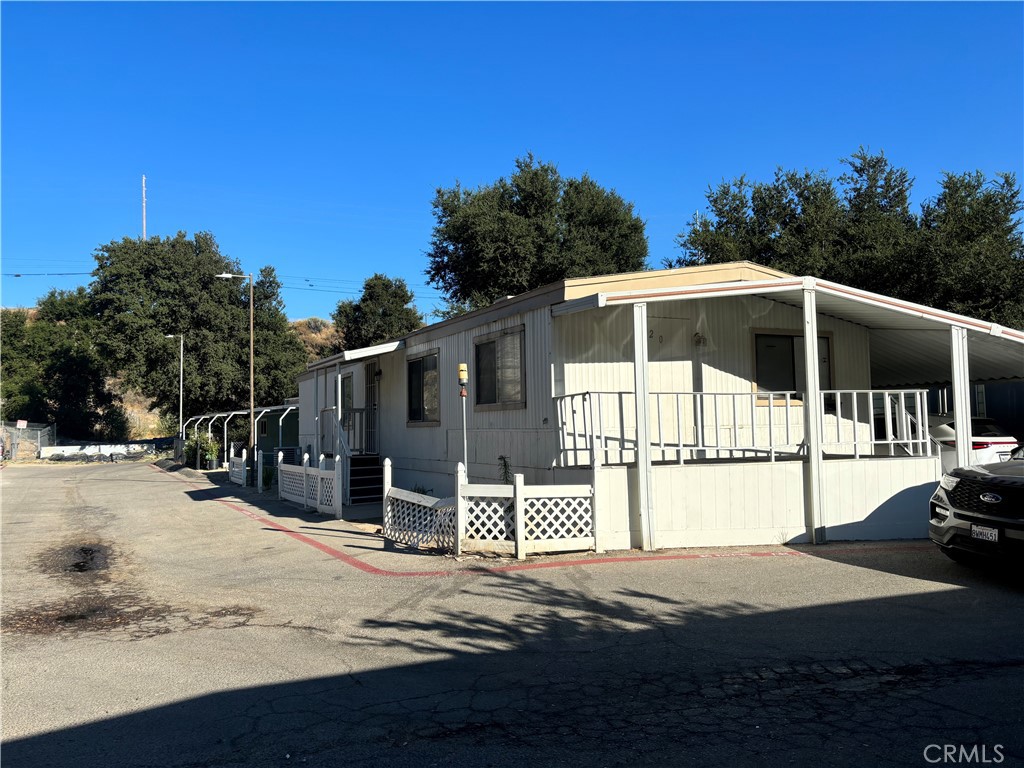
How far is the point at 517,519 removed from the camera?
347 inches

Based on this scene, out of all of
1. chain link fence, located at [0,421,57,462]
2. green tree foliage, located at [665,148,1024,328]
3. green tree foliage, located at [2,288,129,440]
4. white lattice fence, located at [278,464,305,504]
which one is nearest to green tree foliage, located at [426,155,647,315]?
green tree foliage, located at [665,148,1024,328]

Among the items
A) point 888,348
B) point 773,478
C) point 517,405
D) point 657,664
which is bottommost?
point 657,664

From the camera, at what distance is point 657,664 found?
5.21 m

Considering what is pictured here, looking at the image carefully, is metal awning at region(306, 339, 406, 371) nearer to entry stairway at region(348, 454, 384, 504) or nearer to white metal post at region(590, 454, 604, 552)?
entry stairway at region(348, 454, 384, 504)

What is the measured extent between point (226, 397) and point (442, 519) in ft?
133

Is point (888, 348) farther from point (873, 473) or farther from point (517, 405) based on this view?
point (517, 405)

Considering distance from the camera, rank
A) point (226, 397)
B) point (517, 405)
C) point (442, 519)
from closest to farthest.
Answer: point (442, 519)
point (517, 405)
point (226, 397)

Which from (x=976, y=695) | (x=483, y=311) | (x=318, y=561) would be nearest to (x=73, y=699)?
(x=318, y=561)

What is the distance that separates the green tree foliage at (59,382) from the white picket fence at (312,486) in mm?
43709

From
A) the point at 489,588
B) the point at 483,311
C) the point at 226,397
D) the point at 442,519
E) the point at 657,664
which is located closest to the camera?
the point at 657,664

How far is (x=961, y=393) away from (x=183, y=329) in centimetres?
4442

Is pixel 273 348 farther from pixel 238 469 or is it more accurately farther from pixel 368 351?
pixel 368 351

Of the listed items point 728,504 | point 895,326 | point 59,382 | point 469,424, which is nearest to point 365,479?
point 469,424

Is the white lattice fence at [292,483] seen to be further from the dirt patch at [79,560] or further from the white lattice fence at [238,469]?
the white lattice fence at [238,469]
